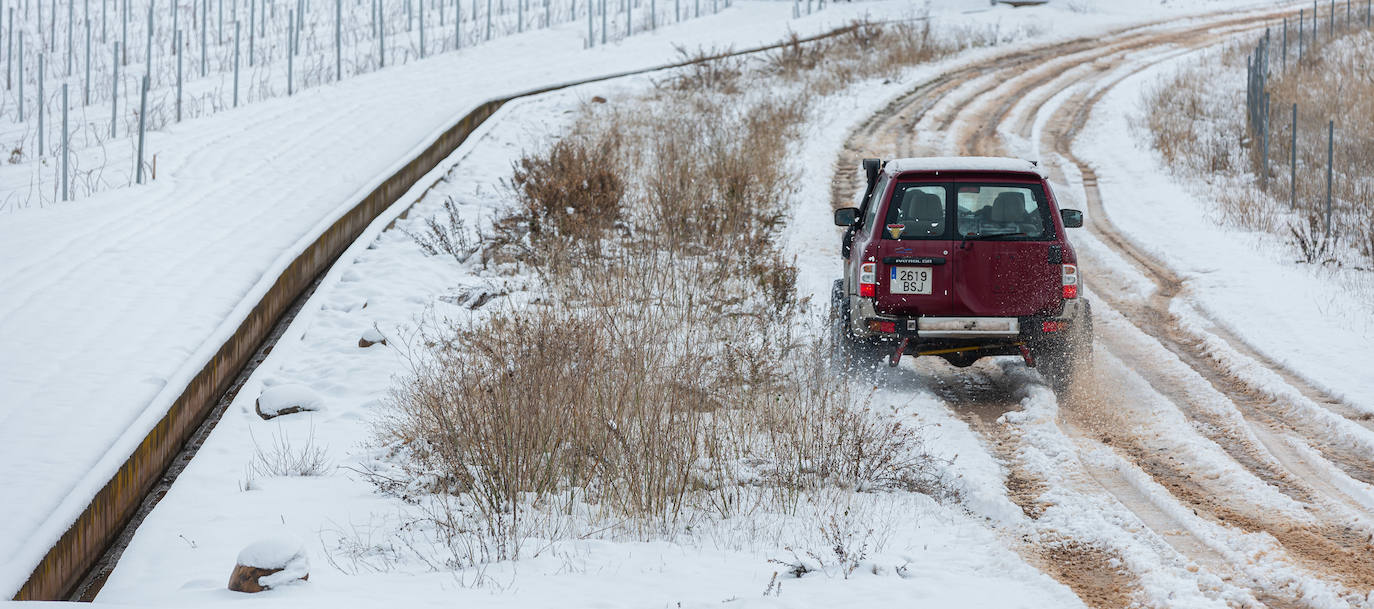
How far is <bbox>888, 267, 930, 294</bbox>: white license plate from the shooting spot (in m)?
8.73

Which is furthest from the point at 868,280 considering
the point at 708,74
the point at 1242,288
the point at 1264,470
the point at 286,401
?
the point at 708,74

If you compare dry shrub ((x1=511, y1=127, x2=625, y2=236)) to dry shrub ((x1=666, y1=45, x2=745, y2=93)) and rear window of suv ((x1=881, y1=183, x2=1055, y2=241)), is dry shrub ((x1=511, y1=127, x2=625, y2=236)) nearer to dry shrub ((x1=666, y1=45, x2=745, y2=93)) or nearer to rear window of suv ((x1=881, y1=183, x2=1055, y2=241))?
rear window of suv ((x1=881, y1=183, x2=1055, y2=241))

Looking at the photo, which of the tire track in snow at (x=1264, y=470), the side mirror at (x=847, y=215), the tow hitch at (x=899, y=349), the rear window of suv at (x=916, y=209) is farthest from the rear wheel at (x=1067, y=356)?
the side mirror at (x=847, y=215)

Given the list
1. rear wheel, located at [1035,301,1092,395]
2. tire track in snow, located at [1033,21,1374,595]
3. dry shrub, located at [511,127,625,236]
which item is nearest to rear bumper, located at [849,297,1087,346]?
rear wheel, located at [1035,301,1092,395]

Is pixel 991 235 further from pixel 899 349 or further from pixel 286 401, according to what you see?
pixel 286 401

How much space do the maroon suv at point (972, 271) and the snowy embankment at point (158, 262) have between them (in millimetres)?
5309

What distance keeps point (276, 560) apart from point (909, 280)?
5.01 metres

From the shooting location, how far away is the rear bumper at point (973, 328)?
8.71 meters

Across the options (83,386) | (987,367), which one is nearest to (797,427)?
(987,367)

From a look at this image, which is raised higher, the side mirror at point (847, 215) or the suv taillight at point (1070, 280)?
the side mirror at point (847, 215)

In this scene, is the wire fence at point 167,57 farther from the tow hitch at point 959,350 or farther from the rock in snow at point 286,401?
the tow hitch at point 959,350

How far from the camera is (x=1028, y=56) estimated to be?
31781 mm

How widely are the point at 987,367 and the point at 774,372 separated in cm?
213

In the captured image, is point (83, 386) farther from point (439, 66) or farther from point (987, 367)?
point (439, 66)
